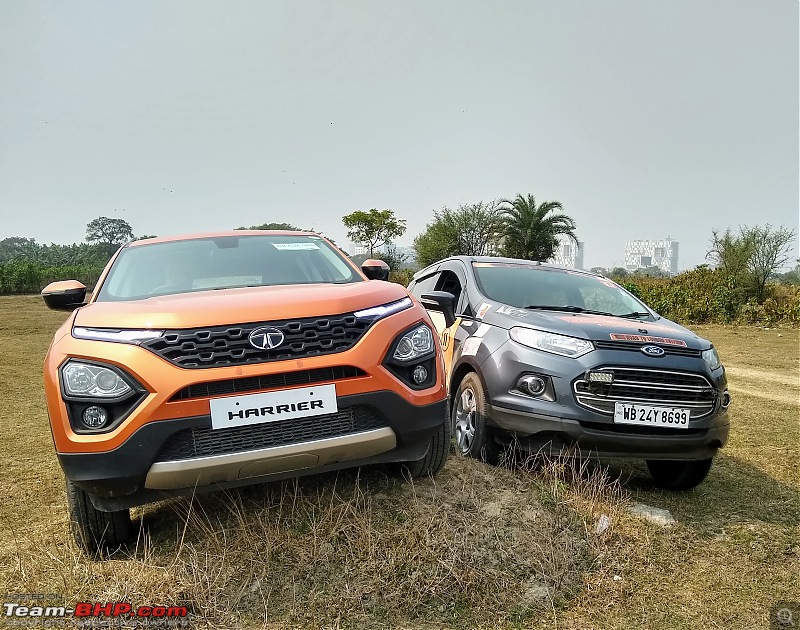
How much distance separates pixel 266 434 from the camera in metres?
2.57

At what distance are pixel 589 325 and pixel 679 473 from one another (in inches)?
50.4

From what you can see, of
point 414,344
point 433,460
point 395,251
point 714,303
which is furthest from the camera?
point 395,251

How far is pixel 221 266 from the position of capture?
375 centimetres

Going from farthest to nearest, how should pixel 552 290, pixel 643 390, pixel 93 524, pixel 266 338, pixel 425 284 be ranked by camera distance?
pixel 425 284 → pixel 552 290 → pixel 643 390 → pixel 93 524 → pixel 266 338

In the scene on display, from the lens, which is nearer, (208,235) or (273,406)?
Answer: (273,406)

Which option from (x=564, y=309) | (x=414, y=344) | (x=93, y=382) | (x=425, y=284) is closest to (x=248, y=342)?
(x=93, y=382)

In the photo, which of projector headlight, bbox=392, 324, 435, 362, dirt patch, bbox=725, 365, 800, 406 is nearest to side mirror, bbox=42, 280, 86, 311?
projector headlight, bbox=392, 324, 435, 362

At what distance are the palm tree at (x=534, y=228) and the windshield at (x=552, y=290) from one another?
36412 mm

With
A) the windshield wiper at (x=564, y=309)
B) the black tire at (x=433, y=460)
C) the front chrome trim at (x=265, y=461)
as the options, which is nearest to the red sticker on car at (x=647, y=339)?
the windshield wiper at (x=564, y=309)

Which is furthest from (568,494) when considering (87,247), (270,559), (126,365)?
(87,247)

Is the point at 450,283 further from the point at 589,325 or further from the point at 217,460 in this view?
the point at 217,460

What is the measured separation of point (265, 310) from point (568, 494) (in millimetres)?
2042

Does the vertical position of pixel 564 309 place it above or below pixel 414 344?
below

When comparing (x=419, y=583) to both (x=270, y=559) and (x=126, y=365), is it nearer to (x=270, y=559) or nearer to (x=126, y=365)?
(x=270, y=559)
